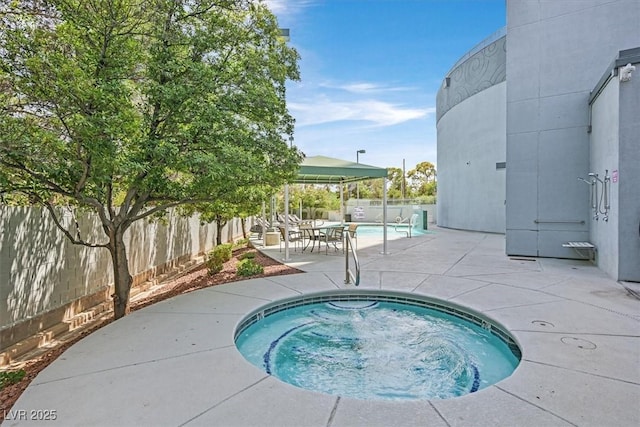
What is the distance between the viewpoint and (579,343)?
320cm

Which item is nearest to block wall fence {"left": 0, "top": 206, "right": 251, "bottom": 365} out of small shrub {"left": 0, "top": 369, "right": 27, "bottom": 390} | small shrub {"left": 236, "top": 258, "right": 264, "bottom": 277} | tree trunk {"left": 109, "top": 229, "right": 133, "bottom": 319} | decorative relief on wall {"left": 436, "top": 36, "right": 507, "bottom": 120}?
tree trunk {"left": 109, "top": 229, "right": 133, "bottom": 319}

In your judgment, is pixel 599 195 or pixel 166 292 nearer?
pixel 166 292

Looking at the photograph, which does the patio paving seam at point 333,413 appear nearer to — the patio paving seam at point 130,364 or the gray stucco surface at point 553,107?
the patio paving seam at point 130,364

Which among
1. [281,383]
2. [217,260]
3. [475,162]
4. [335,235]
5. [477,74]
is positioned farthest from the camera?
[475,162]

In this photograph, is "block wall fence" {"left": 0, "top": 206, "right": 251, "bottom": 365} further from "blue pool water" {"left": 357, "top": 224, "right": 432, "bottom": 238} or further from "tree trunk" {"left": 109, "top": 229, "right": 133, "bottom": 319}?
"blue pool water" {"left": 357, "top": 224, "right": 432, "bottom": 238}

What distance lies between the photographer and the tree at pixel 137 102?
3.14m

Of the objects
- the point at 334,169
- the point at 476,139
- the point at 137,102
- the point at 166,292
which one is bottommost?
the point at 166,292

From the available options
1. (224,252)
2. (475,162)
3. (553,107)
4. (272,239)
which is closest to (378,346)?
(224,252)

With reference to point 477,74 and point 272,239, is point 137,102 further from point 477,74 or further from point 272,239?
point 477,74

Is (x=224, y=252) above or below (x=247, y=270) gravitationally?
above

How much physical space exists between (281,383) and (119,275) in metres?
3.34

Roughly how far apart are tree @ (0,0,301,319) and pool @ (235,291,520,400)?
203 centimetres

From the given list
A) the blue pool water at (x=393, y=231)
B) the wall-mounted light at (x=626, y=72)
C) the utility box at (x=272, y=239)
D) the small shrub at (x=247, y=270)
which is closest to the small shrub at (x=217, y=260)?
the small shrub at (x=247, y=270)

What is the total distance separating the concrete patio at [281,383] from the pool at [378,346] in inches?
9.6
